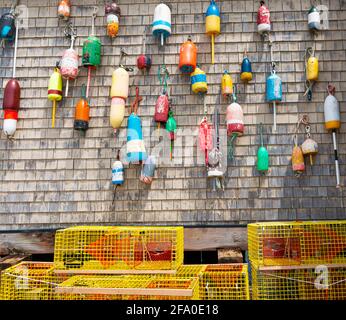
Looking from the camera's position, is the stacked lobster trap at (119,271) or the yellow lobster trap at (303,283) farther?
the yellow lobster trap at (303,283)

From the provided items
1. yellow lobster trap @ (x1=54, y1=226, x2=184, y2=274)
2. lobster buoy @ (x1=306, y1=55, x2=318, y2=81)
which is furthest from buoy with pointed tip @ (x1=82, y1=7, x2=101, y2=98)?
lobster buoy @ (x1=306, y1=55, x2=318, y2=81)

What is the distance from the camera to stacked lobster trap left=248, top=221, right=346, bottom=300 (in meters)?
4.04

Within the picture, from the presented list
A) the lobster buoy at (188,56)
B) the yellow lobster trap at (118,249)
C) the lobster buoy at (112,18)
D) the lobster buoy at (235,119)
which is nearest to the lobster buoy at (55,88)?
the lobster buoy at (112,18)

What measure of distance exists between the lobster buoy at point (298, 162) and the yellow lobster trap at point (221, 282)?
1.91m

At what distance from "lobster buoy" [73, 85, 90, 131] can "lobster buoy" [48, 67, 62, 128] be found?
352mm

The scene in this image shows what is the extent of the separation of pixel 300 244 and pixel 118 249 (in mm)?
2091

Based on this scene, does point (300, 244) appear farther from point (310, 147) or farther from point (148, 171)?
point (148, 171)

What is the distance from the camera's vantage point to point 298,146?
5.57 meters

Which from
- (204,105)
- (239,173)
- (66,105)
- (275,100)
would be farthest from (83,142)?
(275,100)

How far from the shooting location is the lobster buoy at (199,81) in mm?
5621

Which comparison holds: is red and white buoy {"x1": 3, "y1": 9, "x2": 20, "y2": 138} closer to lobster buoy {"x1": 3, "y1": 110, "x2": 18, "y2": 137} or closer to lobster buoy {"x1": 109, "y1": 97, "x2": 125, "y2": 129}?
lobster buoy {"x1": 3, "y1": 110, "x2": 18, "y2": 137}

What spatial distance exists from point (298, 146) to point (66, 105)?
3633 millimetres

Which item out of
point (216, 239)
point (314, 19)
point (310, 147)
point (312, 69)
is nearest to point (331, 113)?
point (310, 147)

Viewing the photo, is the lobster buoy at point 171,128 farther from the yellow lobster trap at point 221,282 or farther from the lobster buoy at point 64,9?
the lobster buoy at point 64,9
